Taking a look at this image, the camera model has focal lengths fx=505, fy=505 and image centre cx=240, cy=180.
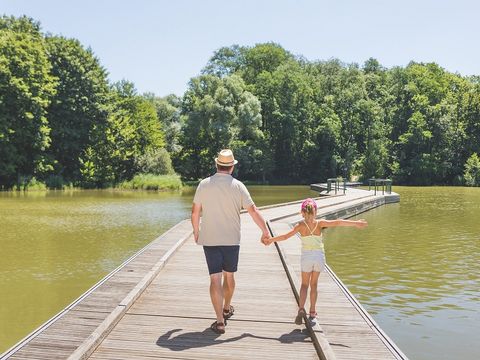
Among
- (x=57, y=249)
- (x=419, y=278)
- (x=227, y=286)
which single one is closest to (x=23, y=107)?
(x=57, y=249)

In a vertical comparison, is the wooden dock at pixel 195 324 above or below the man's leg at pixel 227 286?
below

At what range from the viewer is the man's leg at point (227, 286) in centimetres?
595

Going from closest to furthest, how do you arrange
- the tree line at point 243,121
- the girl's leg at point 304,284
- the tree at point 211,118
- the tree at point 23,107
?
1. the girl's leg at point 304,284
2. the tree at point 23,107
3. the tree line at point 243,121
4. the tree at point 211,118

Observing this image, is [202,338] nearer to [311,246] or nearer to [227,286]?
[227,286]

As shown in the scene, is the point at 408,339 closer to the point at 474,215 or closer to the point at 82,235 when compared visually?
the point at 82,235

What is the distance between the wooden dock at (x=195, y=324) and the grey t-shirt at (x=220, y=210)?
1113 millimetres

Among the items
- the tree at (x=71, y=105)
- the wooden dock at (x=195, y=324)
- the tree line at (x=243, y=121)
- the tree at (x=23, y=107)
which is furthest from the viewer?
the tree at (x=71, y=105)

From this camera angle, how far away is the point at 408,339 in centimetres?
758

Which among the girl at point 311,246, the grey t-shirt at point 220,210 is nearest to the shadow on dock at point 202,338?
the girl at point 311,246

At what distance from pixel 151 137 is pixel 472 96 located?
130ft

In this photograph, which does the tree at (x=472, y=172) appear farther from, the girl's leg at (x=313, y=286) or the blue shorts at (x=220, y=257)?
the blue shorts at (x=220, y=257)

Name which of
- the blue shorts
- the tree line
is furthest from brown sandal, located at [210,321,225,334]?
the tree line

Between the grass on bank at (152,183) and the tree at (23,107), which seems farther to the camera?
the grass on bank at (152,183)

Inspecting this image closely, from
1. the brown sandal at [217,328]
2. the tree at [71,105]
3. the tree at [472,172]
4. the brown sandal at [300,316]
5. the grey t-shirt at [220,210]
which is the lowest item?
the brown sandal at [217,328]
